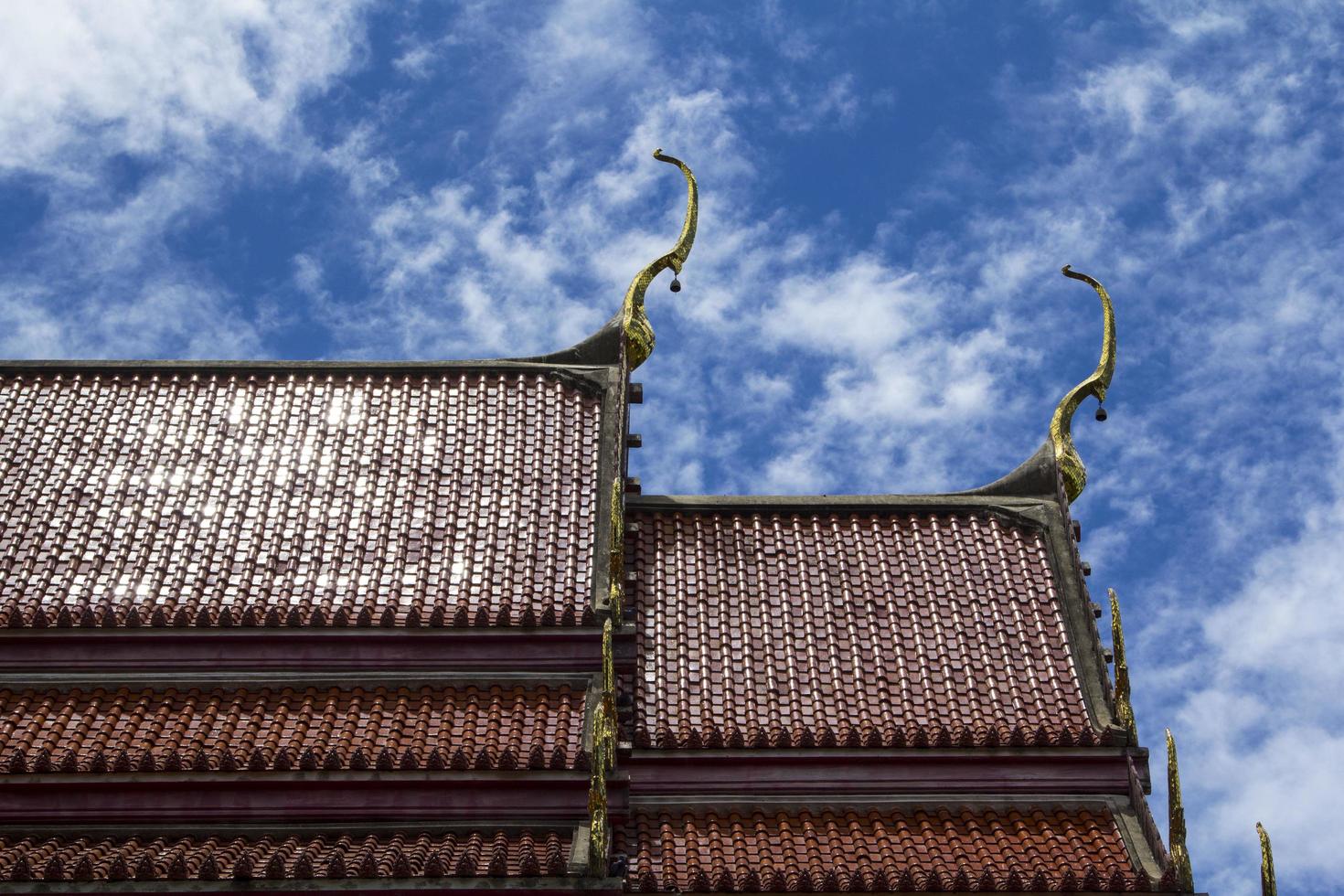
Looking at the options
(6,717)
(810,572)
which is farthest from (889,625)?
(6,717)

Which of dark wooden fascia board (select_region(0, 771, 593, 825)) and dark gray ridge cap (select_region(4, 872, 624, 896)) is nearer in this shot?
dark gray ridge cap (select_region(4, 872, 624, 896))

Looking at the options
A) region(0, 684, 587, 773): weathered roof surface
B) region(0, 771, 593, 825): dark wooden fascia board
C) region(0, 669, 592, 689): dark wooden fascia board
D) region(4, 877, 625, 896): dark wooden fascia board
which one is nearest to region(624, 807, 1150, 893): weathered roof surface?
region(0, 771, 593, 825): dark wooden fascia board

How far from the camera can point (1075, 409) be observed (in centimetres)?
2100

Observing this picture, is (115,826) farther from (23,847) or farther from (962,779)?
(962,779)

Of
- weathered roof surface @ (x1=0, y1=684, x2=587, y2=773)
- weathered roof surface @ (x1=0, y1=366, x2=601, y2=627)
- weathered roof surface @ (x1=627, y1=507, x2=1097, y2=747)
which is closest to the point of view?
weathered roof surface @ (x1=0, y1=684, x2=587, y2=773)

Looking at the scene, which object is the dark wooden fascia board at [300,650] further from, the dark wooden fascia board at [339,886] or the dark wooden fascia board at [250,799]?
the dark wooden fascia board at [339,886]

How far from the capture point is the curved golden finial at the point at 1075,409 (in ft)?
67.3

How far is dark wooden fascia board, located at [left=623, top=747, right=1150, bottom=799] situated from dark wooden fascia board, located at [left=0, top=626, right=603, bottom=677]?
125 centimetres

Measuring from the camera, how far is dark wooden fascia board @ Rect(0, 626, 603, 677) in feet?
54.7

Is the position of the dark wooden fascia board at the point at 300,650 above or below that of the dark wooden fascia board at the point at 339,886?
above

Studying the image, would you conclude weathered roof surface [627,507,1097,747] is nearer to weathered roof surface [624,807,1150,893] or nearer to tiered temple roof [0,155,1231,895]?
tiered temple roof [0,155,1231,895]

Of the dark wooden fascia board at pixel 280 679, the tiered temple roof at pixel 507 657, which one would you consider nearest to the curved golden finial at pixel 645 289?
the tiered temple roof at pixel 507 657

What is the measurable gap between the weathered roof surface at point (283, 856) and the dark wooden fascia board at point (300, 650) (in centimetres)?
218

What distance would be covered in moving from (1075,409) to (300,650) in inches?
370
